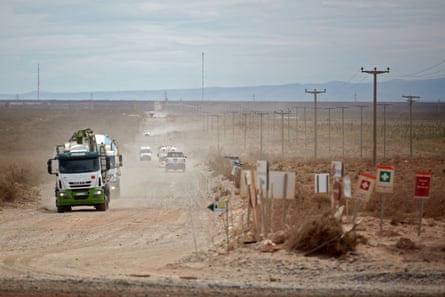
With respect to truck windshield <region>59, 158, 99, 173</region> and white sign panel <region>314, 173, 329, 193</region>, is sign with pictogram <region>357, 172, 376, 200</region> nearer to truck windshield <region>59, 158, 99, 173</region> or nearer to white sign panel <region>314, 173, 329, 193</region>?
white sign panel <region>314, 173, 329, 193</region>

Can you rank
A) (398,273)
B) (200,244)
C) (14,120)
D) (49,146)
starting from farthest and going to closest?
(14,120)
(49,146)
(200,244)
(398,273)

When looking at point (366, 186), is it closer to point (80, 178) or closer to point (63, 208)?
point (80, 178)

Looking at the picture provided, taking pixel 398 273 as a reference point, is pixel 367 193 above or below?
above

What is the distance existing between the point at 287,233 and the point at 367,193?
230 centimetres

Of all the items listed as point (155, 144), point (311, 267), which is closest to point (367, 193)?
point (311, 267)

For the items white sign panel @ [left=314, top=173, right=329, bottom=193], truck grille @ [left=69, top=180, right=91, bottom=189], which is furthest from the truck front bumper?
white sign panel @ [left=314, top=173, right=329, bottom=193]

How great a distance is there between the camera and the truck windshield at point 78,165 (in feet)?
116

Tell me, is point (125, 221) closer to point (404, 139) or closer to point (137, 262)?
point (137, 262)

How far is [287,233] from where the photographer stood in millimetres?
20969

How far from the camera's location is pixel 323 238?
1944 centimetres

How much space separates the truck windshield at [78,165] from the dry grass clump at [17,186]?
638 cm

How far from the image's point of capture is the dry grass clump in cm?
4156

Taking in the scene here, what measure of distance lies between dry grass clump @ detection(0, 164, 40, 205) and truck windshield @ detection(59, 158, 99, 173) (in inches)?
251

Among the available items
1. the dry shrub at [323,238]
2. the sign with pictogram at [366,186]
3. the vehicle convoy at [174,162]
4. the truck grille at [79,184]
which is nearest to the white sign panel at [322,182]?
the sign with pictogram at [366,186]
